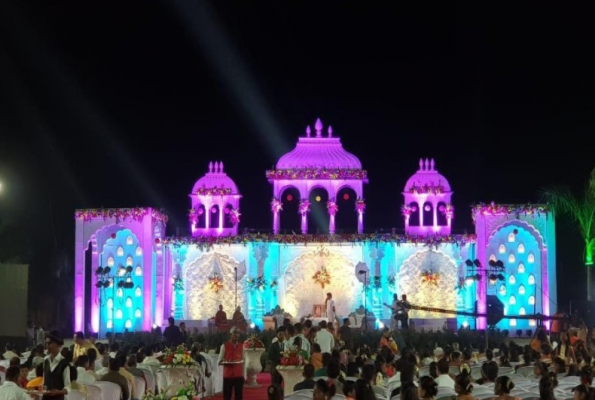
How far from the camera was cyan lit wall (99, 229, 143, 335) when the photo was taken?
3872cm

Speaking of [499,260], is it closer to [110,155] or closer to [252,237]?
[252,237]

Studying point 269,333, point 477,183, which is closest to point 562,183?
point 477,183

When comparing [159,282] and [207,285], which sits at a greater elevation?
[159,282]

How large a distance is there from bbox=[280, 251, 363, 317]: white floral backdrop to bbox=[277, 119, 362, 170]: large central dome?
3.10 m

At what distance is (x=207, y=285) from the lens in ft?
129

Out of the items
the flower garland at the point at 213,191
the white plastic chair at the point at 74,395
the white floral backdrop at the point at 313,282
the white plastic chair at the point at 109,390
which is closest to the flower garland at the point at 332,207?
the white floral backdrop at the point at 313,282

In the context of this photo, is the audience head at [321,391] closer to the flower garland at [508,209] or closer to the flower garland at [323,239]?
the flower garland at [323,239]

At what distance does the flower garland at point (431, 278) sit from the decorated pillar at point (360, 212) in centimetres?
264

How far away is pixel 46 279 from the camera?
4241 centimetres

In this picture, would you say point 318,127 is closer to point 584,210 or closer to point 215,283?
point 215,283

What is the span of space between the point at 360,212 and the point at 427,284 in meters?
3.40

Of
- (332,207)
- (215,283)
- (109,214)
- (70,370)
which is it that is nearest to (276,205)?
(332,207)

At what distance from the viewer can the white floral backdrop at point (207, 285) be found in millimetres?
39188

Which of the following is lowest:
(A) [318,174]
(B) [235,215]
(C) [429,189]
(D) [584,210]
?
(D) [584,210]
